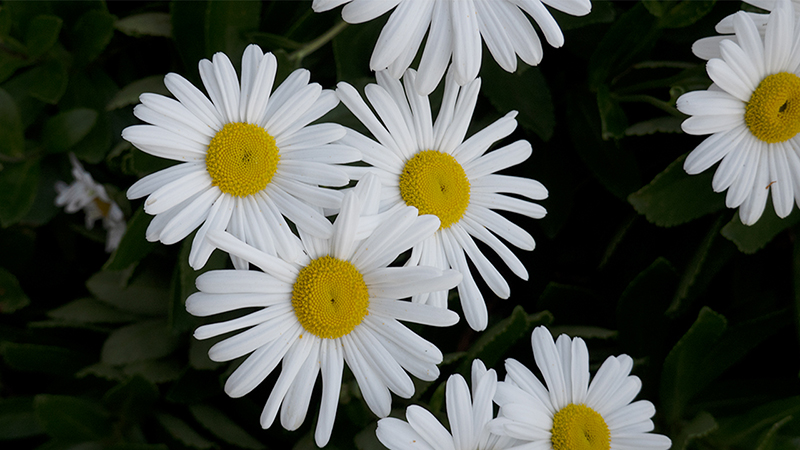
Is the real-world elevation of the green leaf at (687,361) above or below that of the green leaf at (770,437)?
above

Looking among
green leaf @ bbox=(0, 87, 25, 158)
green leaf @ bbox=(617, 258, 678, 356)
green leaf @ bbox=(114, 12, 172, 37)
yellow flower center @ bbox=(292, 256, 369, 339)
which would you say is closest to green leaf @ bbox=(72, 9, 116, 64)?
green leaf @ bbox=(114, 12, 172, 37)

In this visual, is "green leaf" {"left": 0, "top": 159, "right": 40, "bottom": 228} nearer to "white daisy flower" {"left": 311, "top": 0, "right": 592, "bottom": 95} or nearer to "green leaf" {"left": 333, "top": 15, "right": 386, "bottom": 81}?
"green leaf" {"left": 333, "top": 15, "right": 386, "bottom": 81}

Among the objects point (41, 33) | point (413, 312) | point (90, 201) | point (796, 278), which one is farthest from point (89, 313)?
point (796, 278)

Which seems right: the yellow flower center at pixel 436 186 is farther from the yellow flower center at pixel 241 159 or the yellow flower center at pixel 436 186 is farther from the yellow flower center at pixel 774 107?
the yellow flower center at pixel 774 107

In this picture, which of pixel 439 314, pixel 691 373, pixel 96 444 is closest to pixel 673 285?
pixel 691 373

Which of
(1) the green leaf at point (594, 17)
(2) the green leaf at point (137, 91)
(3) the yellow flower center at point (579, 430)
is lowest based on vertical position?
(3) the yellow flower center at point (579, 430)

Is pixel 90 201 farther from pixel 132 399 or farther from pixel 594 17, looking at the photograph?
pixel 594 17

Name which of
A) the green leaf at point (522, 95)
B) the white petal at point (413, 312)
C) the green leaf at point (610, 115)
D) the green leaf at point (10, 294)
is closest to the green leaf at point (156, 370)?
the green leaf at point (10, 294)

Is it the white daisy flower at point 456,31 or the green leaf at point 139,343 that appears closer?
the white daisy flower at point 456,31
